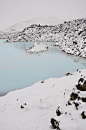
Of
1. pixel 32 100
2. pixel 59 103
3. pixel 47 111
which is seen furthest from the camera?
pixel 32 100

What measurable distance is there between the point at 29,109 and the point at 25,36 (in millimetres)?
56761

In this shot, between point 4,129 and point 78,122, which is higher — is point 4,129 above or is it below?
below

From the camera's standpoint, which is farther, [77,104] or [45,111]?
[45,111]

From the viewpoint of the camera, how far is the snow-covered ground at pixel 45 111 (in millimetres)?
4771

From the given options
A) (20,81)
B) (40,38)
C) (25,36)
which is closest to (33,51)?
(20,81)

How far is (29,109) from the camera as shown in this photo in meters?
6.42

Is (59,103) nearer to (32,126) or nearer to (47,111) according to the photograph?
(47,111)

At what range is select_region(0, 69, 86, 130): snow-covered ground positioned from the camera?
477 cm

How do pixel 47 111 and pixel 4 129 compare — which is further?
pixel 47 111

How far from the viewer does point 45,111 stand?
5.97 metres

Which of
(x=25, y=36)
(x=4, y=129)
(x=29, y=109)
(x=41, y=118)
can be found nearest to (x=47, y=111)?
(x=41, y=118)

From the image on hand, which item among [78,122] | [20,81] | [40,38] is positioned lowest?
[20,81]

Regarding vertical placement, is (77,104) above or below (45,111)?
above

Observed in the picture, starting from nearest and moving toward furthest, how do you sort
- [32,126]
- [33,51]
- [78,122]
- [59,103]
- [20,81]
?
[78,122]
[32,126]
[59,103]
[20,81]
[33,51]
